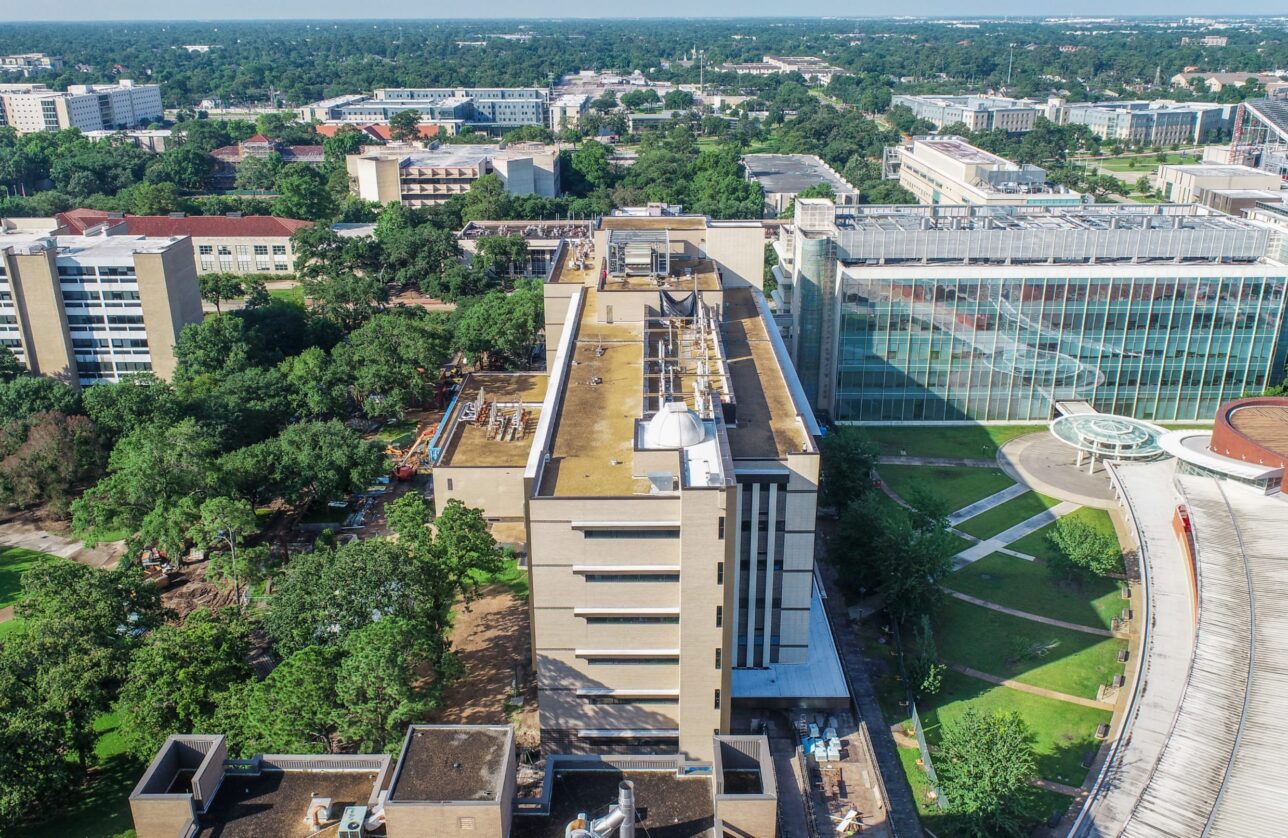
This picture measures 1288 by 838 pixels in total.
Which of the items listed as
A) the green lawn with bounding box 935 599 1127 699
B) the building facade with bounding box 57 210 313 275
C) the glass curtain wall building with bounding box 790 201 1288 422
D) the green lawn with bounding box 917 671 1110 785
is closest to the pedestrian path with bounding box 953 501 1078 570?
the green lawn with bounding box 935 599 1127 699

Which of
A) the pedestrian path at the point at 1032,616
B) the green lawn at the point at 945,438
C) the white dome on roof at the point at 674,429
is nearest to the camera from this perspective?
the white dome on roof at the point at 674,429

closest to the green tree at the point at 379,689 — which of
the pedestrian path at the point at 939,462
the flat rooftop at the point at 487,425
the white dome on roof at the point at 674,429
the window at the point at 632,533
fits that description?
the window at the point at 632,533

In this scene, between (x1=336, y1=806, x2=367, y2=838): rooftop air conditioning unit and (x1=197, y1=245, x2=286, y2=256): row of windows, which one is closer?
(x1=336, y1=806, x2=367, y2=838): rooftop air conditioning unit

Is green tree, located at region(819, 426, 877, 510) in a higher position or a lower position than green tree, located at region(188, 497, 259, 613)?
lower

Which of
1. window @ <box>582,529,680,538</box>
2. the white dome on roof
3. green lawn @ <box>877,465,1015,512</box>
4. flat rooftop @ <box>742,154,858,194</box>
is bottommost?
green lawn @ <box>877,465,1015,512</box>

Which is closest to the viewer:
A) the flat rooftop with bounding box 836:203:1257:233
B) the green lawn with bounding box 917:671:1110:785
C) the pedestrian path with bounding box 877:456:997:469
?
the green lawn with bounding box 917:671:1110:785

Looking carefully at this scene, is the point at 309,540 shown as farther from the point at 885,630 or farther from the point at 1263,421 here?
the point at 1263,421

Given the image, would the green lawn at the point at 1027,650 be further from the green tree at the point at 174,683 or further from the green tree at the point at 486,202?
the green tree at the point at 486,202

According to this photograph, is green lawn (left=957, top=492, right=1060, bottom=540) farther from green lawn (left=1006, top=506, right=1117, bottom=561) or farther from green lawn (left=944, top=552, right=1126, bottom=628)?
green lawn (left=944, top=552, right=1126, bottom=628)

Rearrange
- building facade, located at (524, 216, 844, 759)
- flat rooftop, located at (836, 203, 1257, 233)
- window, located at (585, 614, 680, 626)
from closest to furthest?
building facade, located at (524, 216, 844, 759) → window, located at (585, 614, 680, 626) → flat rooftop, located at (836, 203, 1257, 233)
